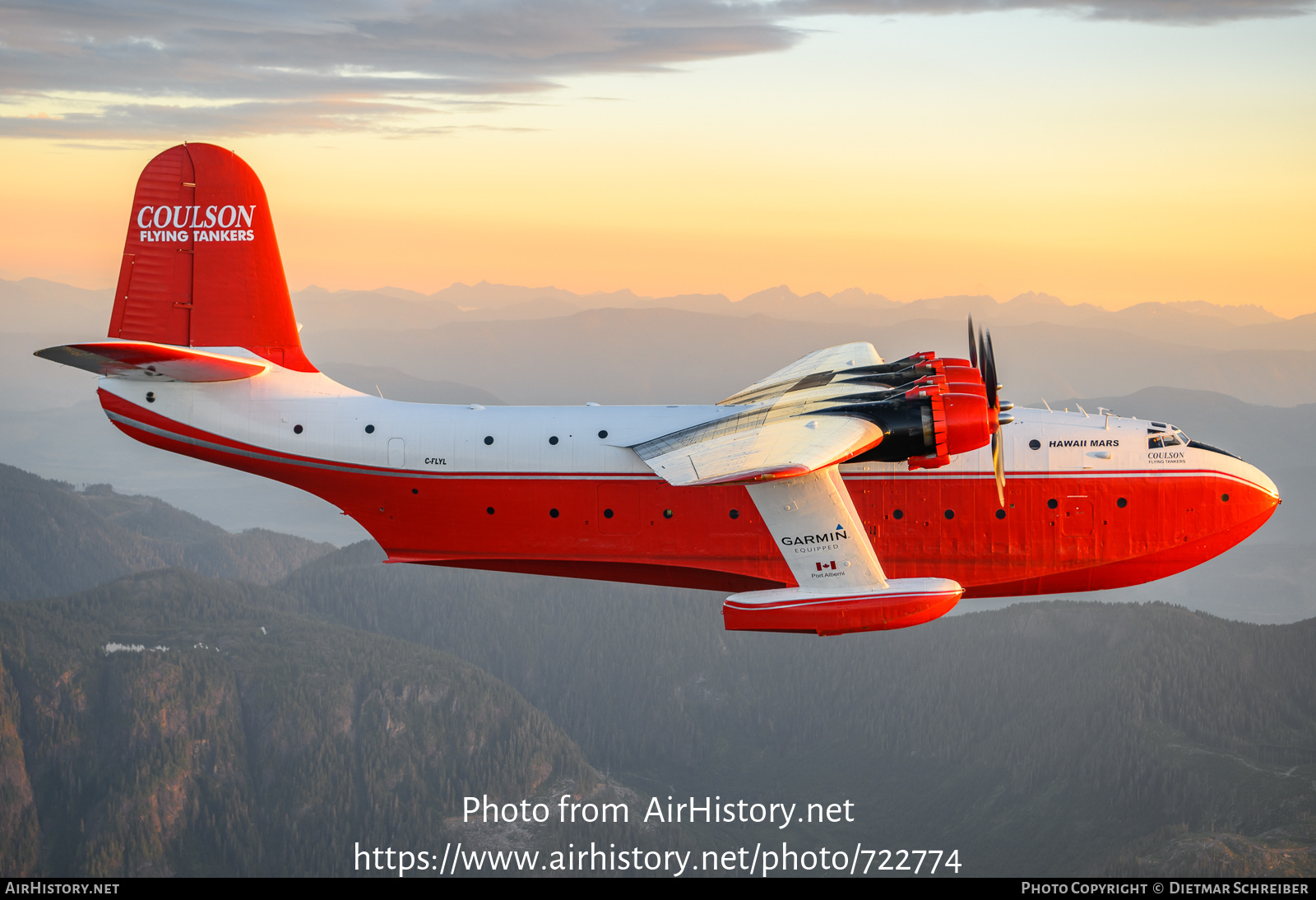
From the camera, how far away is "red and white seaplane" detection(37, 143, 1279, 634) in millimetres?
29109

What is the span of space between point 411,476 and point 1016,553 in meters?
18.2

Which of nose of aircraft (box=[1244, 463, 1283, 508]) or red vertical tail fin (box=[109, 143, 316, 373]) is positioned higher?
red vertical tail fin (box=[109, 143, 316, 373])

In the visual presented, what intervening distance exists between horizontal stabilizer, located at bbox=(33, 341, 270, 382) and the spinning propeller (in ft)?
70.7

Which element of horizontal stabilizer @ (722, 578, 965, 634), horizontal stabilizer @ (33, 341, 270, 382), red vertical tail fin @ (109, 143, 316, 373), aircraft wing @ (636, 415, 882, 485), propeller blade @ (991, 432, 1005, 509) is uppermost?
red vertical tail fin @ (109, 143, 316, 373)

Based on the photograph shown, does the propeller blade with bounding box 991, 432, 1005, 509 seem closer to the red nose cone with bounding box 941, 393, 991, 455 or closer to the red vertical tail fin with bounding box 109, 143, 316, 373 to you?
the red nose cone with bounding box 941, 393, 991, 455

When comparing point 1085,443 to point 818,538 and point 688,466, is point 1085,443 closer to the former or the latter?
point 818,538

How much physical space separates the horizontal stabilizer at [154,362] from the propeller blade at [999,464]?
22.3 meters

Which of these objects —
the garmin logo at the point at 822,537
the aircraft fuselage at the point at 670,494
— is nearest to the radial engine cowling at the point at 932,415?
the garmin logo at the point at 822,537

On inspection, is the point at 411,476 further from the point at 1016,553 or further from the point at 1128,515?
the point at 1128,515

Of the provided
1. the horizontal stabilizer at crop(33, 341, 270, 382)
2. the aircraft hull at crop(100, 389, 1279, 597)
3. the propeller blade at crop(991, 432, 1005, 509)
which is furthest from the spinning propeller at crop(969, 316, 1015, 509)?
the horizontal stabilizer at crop(33, 341, 270, 382)

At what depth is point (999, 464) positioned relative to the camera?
30.0 m

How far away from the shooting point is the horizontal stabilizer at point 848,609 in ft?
93.9

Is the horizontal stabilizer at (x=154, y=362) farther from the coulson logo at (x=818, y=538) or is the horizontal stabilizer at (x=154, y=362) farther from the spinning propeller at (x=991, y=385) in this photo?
the spinning propeller at (x=991, y=385)

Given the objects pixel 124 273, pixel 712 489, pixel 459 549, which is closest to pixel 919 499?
pixel 712 489
